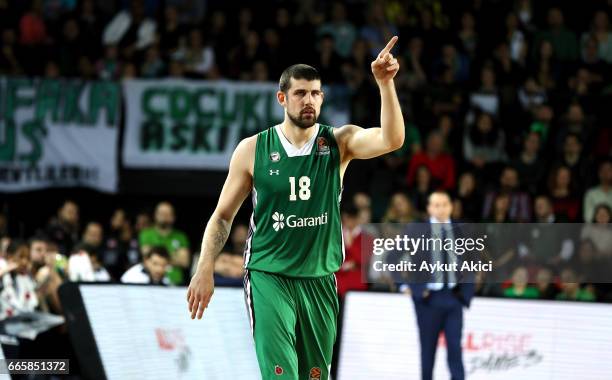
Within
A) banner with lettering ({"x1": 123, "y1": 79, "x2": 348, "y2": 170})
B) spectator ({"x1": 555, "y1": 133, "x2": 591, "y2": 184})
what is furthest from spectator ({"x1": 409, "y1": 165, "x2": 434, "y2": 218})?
banner with lettering ({"x1": 123, "y1": 79, "x2": 348, "y2": 170})

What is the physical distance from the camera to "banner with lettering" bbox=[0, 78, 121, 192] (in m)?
15.6

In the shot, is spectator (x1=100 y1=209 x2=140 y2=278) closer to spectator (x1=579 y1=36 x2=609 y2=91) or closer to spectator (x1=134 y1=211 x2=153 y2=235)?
spectator (x1=134 y1=211 x2=153 y2=235)

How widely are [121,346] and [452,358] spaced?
9.63ft

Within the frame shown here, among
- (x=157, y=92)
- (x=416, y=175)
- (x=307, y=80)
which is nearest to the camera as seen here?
(x=307, y=80)

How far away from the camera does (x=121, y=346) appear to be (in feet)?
34.8

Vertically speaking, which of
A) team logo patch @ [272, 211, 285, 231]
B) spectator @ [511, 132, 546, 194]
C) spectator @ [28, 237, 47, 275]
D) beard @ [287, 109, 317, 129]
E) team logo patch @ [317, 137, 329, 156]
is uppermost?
beard @ [287, 109, 317, 129]

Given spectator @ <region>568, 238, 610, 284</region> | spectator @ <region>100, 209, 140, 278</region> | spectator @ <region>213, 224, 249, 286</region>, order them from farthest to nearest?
spectator @ <region>100, 209, 140, 278</region>
spectator @ <region>213, 224, 249, 286</region>
spectator @ <region>568, 238, 610, 284</region>

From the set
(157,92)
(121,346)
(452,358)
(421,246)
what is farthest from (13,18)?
(421,246)

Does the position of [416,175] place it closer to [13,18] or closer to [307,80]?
[13,18]

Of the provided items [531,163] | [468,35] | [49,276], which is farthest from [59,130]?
[531,163]

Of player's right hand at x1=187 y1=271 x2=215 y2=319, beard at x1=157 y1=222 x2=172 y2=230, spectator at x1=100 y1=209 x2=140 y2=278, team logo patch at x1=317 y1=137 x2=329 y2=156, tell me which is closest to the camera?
player's right hand at x1=187 y1=271 x2=215 y2=319

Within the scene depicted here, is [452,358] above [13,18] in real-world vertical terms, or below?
below

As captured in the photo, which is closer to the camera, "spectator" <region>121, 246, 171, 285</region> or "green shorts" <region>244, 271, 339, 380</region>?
"green shorts" <region>244, 271, 339, 380</region>

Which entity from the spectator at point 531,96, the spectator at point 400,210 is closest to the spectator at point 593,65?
the spectator at point 531,96
